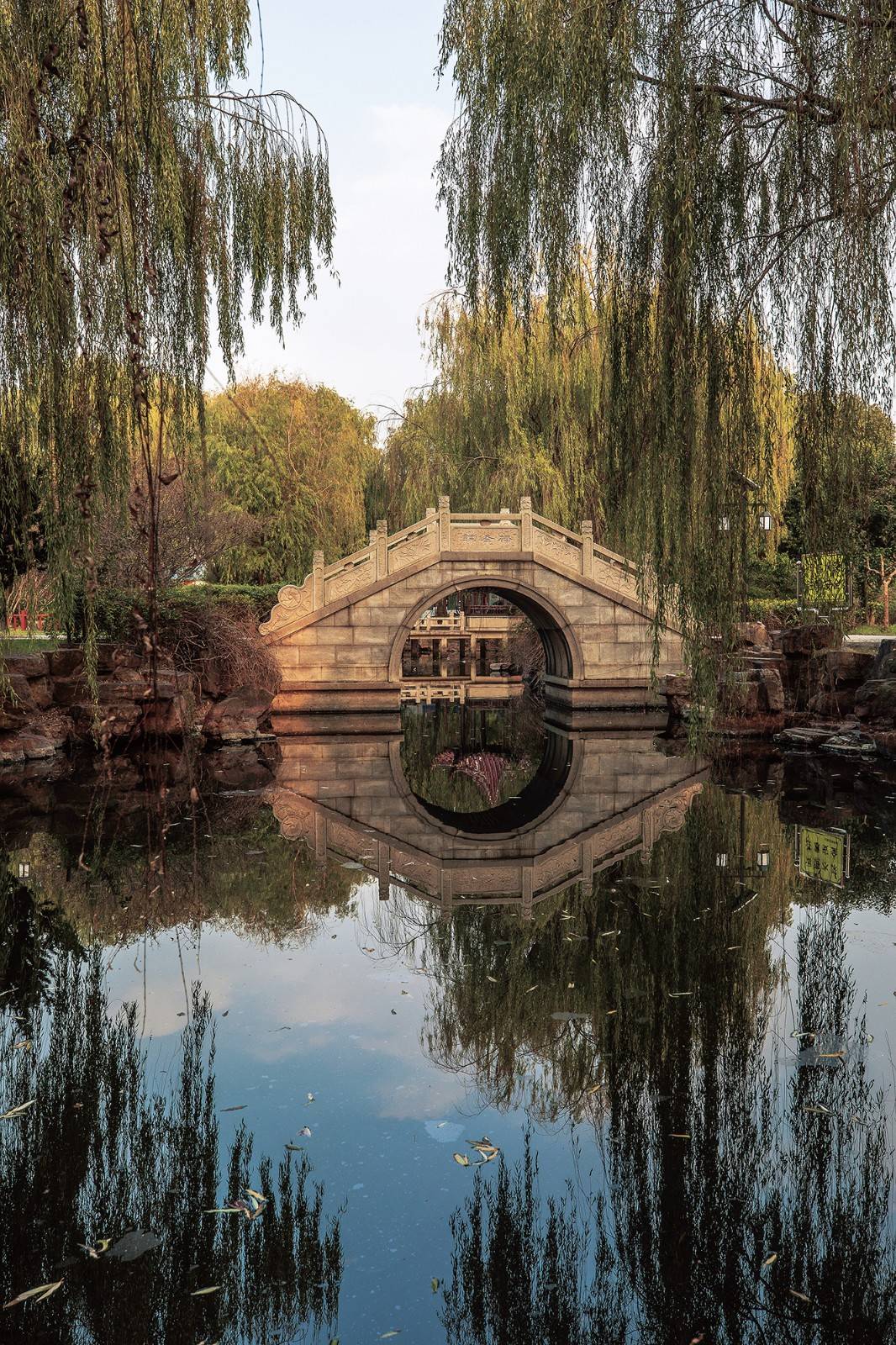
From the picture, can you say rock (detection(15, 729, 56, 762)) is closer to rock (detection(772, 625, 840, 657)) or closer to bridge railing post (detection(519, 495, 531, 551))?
bridge railing post (detection(519, 495, 531, 551))

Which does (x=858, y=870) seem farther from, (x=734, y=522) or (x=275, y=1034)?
(x=275, y=1034)

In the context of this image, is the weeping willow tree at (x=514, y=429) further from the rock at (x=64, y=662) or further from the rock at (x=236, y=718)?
the rock at (x=64, y=662)

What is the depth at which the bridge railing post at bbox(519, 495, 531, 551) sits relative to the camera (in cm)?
1808

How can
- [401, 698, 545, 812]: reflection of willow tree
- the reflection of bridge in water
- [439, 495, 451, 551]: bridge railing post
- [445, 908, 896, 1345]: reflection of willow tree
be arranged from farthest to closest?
[439, 495, 451, 551]: bridge railing post → [401, 698, 545, 812]: reflection of willow tree → the reflection of bridge in water → [445, 908, 896, 1345]: reflection of willow tree

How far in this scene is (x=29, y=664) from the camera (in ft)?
44.2

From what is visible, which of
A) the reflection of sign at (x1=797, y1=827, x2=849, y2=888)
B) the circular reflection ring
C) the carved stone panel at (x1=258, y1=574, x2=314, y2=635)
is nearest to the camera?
the reflection of sign at (x1=797, y1=827, x2=849, y2=888)

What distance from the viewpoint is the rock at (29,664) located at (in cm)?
1309

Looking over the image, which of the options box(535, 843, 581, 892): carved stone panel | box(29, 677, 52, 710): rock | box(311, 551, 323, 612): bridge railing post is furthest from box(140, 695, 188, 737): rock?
box(535, 843, 581, 892): carved stone panel

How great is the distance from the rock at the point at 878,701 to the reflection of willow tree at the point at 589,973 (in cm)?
656

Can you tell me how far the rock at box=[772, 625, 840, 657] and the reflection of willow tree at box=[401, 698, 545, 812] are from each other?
3.99 meters

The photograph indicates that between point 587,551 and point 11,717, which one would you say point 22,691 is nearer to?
point 11,717

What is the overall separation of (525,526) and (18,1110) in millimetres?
14751

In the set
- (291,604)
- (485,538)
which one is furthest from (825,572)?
(291,604)

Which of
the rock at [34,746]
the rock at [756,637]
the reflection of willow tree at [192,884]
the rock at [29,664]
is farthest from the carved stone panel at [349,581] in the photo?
the reflection of willow tree at [192,884]
